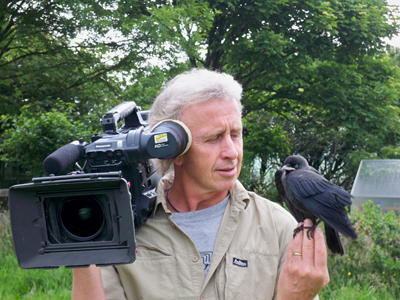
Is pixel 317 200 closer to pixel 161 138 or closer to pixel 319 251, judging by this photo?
pixel 319 251

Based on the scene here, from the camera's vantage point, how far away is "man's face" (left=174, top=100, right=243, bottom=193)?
175cm

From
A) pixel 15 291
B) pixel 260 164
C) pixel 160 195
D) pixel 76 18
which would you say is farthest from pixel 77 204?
pixel 260 164

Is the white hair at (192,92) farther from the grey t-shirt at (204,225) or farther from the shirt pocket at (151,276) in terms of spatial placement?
the shirt pocket at (151,276)

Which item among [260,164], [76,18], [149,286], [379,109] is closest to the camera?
[149,286]

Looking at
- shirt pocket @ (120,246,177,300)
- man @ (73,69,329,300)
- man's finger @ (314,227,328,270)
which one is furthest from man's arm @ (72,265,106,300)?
man's finger @ (314,227,328,270)

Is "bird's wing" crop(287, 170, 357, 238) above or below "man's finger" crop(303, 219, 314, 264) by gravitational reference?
above

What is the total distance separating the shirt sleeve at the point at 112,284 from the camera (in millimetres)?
1644

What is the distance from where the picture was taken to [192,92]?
5.96 ft

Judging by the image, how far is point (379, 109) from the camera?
1003 centimetres

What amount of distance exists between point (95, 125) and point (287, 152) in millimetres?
4616

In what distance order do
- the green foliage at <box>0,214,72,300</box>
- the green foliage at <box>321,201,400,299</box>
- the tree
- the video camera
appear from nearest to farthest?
the video camera
the green foliage at <box>0,214,72,300</box>
the green foliage at <box>321,201,400,299</box>
the tree

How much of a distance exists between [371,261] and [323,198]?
134 inches

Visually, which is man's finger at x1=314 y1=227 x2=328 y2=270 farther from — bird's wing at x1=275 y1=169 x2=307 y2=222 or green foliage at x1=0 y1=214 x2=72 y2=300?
green foliage at x1=0 y1=214 x2=72 y2=300

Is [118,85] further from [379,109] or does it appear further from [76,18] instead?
[379,109]
